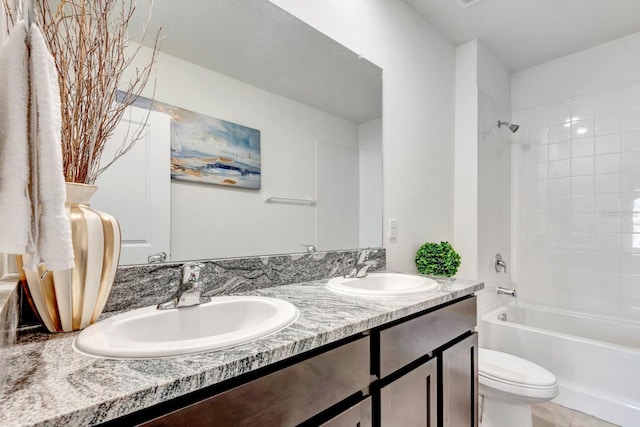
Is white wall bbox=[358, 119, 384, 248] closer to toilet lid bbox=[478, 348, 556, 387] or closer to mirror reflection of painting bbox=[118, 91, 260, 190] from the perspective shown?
mirror reflection of painting bbox=[118, 91, 260, 190]

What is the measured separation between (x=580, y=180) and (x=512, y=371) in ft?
5.60

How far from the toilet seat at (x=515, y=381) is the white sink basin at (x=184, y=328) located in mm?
1284

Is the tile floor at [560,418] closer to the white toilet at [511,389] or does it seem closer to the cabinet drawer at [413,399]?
the white toilet at [511,389]

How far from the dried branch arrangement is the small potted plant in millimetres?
1604

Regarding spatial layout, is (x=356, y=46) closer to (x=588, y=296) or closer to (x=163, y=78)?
(x=163, y=78)

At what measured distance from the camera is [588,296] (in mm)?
2352

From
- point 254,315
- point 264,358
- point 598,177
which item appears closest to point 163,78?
point 254,315

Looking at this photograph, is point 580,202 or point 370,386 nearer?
point 370,386

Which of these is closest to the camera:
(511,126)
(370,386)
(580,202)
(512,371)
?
(370,386)

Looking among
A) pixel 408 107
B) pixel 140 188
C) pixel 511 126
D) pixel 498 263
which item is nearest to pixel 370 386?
pixel 140 188

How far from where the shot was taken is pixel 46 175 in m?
0.42

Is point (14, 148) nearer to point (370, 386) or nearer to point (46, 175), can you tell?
point (46, 175)

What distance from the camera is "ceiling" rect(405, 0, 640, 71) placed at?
1.90m

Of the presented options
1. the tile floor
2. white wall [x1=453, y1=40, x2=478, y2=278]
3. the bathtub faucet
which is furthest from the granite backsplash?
the tile floor
